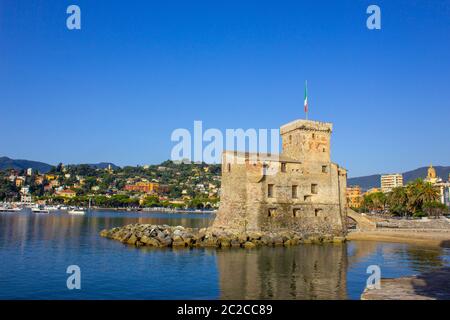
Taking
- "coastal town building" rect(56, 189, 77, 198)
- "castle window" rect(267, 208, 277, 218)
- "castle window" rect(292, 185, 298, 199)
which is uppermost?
"coastal town building" rect(56, 189, 77, 198)

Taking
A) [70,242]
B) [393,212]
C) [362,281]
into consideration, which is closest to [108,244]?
[70,242]

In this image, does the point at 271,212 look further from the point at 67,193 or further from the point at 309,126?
the point at 67,193

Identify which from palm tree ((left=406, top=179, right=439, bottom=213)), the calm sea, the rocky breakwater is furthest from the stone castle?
palm tree ((left=406, top=179, right=439, bottom=213))

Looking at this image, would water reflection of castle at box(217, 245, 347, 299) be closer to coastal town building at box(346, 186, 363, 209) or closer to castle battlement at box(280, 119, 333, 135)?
castle battlement at box(280, 119, 333, 135)

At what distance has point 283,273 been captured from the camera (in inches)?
858

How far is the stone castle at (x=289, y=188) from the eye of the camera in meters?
35.2

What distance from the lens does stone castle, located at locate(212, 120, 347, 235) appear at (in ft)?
115

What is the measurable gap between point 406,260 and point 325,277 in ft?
27.6

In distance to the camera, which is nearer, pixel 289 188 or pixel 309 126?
pixel 289 188

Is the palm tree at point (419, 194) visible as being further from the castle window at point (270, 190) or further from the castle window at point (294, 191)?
the castle window at point (270, 190)

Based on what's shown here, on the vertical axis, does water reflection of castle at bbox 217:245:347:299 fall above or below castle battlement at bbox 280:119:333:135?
below

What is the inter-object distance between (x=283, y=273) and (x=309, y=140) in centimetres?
1935

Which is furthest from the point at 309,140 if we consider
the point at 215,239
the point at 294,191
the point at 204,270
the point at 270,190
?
the point at 204,270
